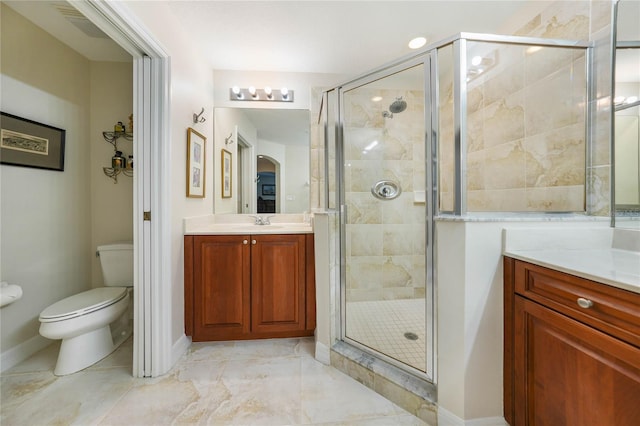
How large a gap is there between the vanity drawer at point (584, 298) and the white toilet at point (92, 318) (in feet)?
7.73

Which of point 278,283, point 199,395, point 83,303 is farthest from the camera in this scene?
point 278,283

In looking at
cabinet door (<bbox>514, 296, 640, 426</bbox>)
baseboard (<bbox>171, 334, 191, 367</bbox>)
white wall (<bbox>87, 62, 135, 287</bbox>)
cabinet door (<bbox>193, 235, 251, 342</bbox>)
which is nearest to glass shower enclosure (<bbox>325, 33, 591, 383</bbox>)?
cabinet door (<bbox>514, 296, 640, 426</bbox>)

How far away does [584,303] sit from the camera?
2.44ft

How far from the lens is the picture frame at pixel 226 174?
2275mm

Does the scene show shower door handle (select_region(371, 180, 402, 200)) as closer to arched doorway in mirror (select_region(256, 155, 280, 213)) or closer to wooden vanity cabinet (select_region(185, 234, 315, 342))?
wooden vanity cabinet (select_region(185, 234, 315, 342))

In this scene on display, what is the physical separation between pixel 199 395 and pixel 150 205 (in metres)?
1.14

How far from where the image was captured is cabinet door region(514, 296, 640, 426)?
0.65 m

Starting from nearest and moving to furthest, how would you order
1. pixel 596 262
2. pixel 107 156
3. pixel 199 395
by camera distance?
pixel 596 262 < pixel 199 395 < pixel 107 156

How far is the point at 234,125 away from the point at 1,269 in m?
1.90

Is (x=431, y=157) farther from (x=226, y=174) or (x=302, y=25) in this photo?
(x=226, y=174)

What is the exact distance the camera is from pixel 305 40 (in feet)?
5.95

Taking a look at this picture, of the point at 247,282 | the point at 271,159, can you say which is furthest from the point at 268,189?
the point at 247,282

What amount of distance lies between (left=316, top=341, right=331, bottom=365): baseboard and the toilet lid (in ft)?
4.75

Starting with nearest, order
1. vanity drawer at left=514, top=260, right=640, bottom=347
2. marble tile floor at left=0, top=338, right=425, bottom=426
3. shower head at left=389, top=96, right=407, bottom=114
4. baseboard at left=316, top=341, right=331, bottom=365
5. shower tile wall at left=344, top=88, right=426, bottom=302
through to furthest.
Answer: vanity drawer at left=514, top=260, right=640, bottom=347 → marble tile floor at left=0, top=338, right=425, bottom=426 → baseboard at left=316, top=341, right=331, bottom=365 → shower head at left=389, top=96, right=407, bottom=114 → shower tile wall at left=344, top=88, right=426, bottom=302
